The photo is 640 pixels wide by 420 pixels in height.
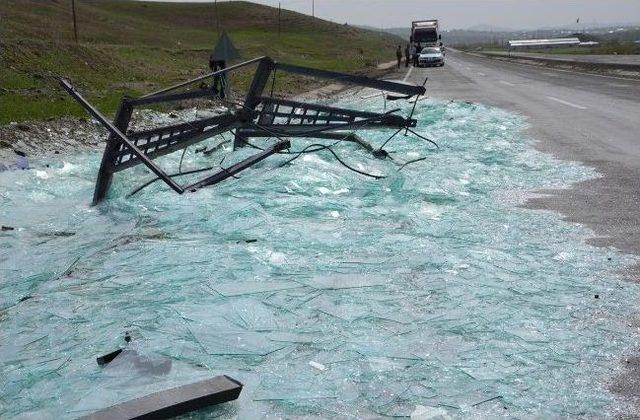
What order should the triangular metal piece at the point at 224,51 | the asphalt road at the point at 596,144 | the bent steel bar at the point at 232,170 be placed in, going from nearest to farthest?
the asphalt road at the point at 596,144 < the bent steel bar at the point at 232,170 < the triangular metal piece at the point at 224,51

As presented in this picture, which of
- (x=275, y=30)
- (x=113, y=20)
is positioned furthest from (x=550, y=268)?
(x=275, y=30)

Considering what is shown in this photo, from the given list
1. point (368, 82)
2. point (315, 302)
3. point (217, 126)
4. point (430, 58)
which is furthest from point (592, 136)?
point (430, 58)

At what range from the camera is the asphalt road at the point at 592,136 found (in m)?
6.91

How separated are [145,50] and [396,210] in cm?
2995

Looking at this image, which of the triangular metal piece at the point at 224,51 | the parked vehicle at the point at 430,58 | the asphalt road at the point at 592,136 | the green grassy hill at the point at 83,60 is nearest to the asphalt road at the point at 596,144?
the asphalt road at the point at 592,136

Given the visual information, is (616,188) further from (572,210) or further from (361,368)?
(361,368)

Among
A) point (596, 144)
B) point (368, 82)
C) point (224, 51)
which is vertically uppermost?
point (224, 51)

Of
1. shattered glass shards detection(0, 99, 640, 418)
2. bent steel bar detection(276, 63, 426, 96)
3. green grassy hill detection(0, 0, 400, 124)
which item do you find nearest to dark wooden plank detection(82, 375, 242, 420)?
shattered glass shards detection(0, 99, 640, 418)

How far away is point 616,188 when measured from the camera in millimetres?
8281

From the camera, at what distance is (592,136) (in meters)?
12.7

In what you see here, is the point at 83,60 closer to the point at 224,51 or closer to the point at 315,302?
the point at 224,51

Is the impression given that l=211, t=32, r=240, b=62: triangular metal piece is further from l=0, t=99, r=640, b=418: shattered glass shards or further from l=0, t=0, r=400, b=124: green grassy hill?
l=0, t=99, r=640, b=418: shattered glass shards

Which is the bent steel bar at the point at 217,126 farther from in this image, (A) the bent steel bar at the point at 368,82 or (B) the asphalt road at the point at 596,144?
(B) the asphalt road at the point at 596,144

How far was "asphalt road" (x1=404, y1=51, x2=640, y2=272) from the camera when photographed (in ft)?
22.7
